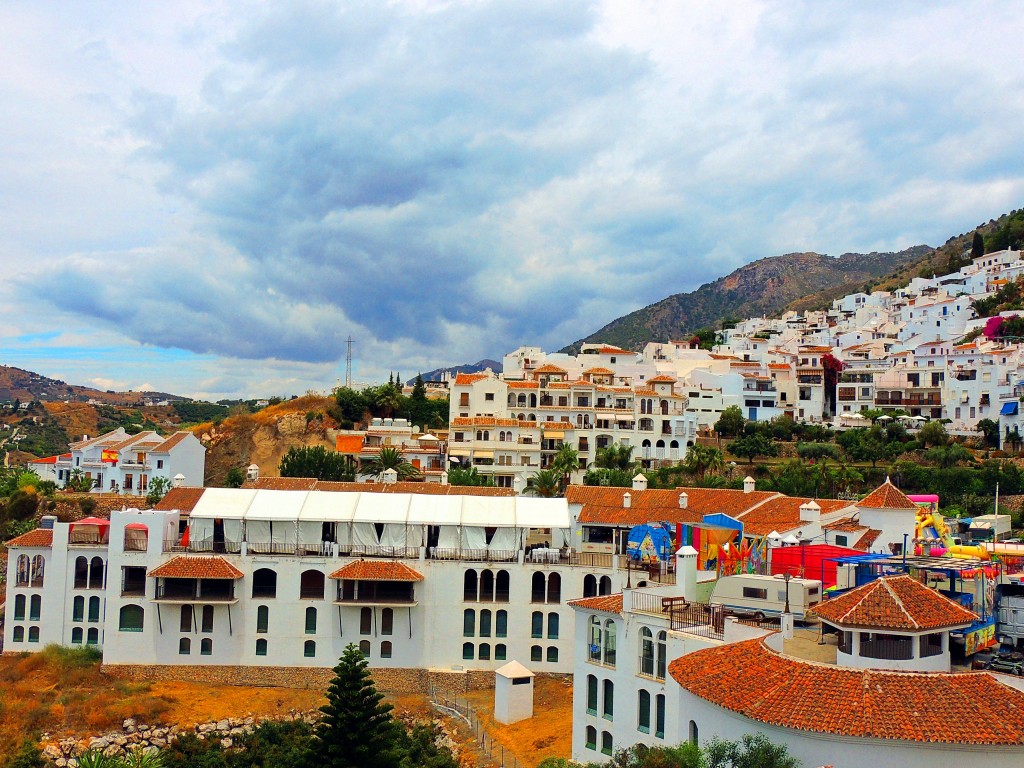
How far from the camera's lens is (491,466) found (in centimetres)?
6588

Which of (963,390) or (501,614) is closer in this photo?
(501,614)

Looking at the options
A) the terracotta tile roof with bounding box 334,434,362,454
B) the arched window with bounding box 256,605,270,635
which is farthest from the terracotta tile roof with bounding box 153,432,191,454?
the arched window with bounding box 256,605,270,635

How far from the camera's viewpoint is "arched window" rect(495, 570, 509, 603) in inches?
1597

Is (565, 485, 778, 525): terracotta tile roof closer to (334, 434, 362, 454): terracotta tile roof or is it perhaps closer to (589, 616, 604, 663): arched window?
(589, 616, 604, 663): arched window

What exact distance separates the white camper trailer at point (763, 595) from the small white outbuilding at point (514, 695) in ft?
33.9

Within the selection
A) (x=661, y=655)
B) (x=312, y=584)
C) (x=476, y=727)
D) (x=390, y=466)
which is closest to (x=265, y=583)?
(x=312, y=584)

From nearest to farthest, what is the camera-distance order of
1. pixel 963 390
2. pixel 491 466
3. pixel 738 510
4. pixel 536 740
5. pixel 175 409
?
pixel 536 740 < pixel 738 510 < pixel 491 466 < pixel 963 390 < pixel 175 409

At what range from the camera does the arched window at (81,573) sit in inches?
1635

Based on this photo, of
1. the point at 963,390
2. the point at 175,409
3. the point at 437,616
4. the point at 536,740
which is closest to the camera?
the point at 536,740

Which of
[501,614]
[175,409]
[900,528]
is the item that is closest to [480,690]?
[501,614]

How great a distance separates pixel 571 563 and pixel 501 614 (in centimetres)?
381

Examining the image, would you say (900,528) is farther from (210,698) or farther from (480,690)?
(210,698)

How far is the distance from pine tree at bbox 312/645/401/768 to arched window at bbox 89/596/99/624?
16.7 m

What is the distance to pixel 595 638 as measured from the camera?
29484 mm
